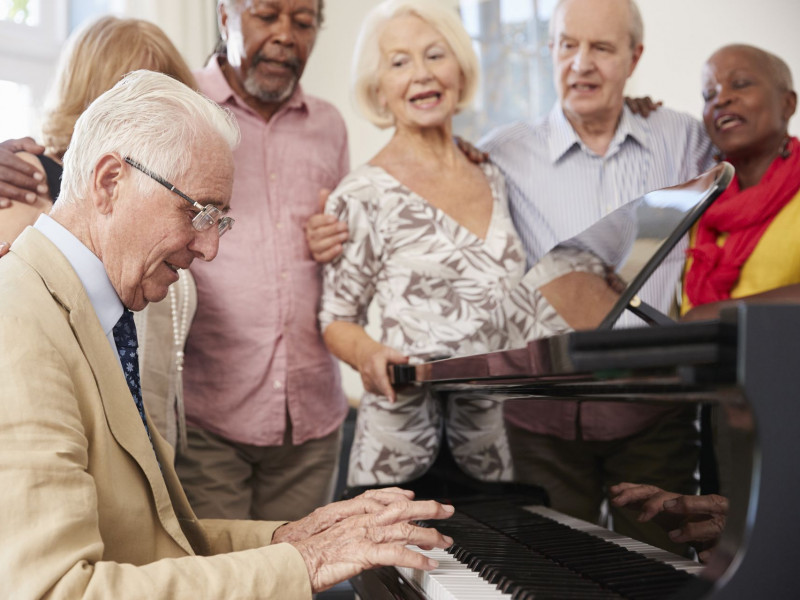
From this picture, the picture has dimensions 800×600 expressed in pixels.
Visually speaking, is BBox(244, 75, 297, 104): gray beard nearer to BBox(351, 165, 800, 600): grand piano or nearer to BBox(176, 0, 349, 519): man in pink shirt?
BBox(176, 0, 349, 519): man in pink shirt

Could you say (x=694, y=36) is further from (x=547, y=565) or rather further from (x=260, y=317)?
(x=547, y=565)

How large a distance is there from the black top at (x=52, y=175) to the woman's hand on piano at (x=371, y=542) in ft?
3.48

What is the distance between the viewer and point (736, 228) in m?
2.02

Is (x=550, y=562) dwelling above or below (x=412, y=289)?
below

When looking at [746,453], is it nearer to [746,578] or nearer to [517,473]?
[746,578]

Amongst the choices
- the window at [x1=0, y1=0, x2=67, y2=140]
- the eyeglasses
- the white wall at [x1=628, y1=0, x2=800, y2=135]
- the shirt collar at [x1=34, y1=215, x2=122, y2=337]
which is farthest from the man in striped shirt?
the window at [x1=0, y1=0, x2=67, y2=140]

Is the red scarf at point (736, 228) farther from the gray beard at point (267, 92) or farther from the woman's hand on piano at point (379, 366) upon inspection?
the gray beard at point (267, 92)

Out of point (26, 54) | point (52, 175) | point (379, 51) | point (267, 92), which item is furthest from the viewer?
point (26, 54)

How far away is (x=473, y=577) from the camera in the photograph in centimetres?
110

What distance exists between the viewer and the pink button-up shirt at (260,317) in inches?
87.4

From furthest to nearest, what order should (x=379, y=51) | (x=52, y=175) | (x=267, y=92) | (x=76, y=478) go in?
(x=267, y=92)
(x=379, y=51)
(x=52, y=175)
(x=76, y=478)

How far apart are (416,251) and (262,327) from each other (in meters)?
0.56

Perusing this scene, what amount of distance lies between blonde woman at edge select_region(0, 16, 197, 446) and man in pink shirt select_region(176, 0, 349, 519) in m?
0.17

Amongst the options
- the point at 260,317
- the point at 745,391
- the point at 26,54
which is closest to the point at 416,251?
the point at 260,317
